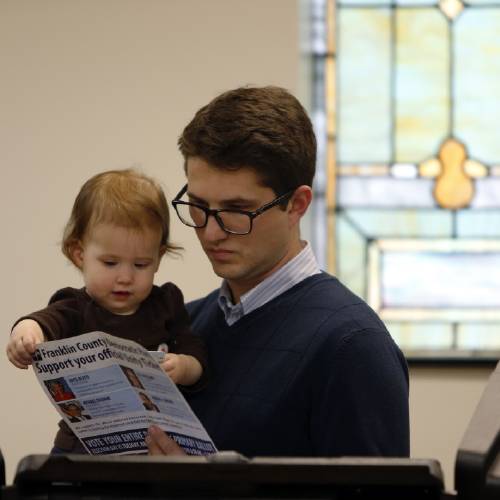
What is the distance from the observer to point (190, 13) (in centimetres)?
433

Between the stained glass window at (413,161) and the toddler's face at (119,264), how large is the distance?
231 cm

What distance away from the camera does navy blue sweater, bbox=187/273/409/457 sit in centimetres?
191

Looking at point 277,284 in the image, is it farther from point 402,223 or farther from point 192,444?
point 402,223

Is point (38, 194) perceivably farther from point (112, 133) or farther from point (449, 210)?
point (449, 210)

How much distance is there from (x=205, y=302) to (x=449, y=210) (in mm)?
2328

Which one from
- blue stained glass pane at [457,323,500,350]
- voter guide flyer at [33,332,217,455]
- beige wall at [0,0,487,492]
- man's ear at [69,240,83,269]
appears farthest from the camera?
blue stained glass pane at [457,323,500,350]

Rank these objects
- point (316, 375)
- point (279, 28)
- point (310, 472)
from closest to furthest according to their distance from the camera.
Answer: point (310, 472) → point (316, 375) → point (279, 28)

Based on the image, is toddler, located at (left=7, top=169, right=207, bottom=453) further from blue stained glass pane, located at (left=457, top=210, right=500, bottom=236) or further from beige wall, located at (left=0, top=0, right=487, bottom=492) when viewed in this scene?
blue stained glass pane, located at (left=457, top=210, right=500, bottom=236)

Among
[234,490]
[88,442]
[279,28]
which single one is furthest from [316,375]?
[279,28]

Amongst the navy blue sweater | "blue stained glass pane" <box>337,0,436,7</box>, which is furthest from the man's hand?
"blue stained glass pane" <box>337,0,436,7</box>

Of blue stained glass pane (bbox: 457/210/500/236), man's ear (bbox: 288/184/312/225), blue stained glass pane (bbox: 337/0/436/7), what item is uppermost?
blue stained glass pane (bbox: 337/0/436/7)

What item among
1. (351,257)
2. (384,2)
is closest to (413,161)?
(351,257)

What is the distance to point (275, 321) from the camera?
2.11m

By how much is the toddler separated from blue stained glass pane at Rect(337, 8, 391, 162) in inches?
92.1
